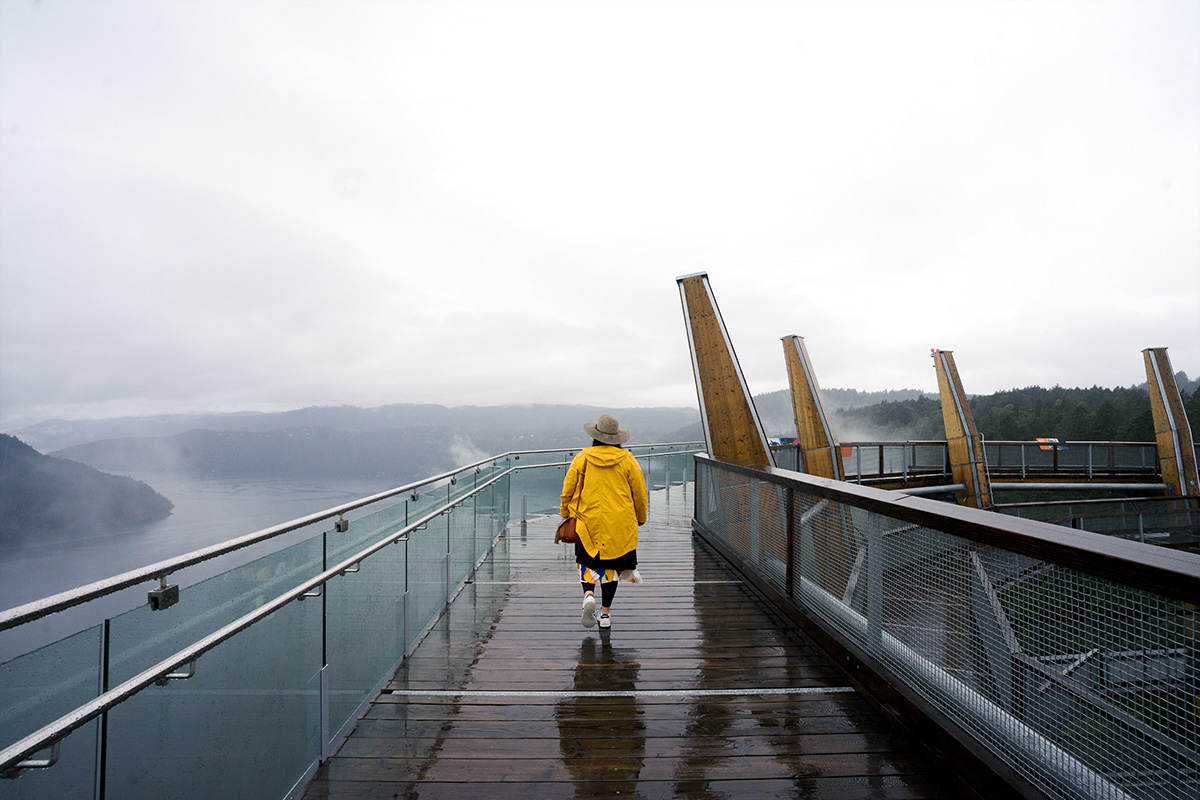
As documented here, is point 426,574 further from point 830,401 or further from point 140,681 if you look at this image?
point 830,401

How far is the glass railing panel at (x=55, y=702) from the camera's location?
1.41 m

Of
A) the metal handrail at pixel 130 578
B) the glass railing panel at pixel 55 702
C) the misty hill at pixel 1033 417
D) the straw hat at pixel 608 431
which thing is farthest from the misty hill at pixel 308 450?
the glass railing panel at pixel 55 702

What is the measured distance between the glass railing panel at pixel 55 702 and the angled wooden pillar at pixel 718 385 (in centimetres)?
836

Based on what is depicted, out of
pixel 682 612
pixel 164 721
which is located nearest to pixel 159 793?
pixel 164 721

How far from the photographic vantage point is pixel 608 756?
9.37ft

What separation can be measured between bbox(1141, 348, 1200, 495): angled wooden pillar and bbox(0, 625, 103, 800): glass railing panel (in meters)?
24.1

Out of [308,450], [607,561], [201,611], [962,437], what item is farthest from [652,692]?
[308,450]

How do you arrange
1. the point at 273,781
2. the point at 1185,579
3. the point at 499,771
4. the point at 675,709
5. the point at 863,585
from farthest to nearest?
A: 1. the point at 863,585
2. the point at 675,709
3. the point at 499,771
4. the point at 273,781
5. the point at 1185,579

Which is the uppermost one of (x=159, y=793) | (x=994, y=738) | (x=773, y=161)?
(x=773, y=161)

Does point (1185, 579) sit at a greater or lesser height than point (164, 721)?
greater

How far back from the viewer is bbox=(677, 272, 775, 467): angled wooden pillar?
936cm

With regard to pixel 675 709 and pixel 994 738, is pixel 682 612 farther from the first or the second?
pixel 994 738

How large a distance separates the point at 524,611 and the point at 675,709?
7.42ft

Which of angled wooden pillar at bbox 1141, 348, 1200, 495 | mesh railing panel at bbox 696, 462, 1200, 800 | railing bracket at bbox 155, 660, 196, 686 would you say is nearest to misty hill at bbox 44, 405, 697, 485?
angled wooden pillar at bbox 1141, 348, 1200, 495
